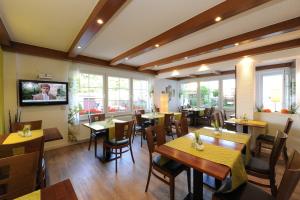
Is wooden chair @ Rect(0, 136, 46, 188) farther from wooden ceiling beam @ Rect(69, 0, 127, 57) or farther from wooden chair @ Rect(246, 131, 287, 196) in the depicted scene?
wooden chair @ Rect(246, 131, 287, 196)

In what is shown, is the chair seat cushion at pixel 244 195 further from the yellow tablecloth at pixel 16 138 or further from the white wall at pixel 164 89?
the white wall at pixel 164 89

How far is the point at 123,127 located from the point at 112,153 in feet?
2.90

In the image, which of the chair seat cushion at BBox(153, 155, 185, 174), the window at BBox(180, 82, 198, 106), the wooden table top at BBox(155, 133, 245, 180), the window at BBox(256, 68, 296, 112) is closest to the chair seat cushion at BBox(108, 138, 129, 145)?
the chair seat cushion at BBox(153, 155, 185, 174)

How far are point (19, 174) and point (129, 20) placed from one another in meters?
2.28

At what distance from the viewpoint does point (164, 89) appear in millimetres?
7605

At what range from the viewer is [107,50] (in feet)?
12.3

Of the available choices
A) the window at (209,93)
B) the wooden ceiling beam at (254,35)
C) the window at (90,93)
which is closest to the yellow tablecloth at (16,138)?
the window at (90,93)

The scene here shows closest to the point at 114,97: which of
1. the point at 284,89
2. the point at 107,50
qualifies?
the point at 107,50

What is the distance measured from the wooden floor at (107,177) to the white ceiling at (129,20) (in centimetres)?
258

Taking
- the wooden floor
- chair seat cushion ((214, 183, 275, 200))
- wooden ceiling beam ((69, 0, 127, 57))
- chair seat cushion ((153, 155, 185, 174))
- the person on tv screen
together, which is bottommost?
the wooden floor

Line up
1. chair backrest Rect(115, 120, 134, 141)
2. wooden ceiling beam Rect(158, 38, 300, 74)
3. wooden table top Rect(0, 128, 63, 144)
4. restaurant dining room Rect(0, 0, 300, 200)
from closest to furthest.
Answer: restaurant dining room Rect(0, 0, 300, 200) → wooden table top Rect(0, 128, 63, 144) → chair backrest Rect(115, 120, 134, 141) → wooden ceiling beam Rect(158, 38, 300, 74)

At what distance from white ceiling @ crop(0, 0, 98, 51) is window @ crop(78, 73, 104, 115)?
1518 mm

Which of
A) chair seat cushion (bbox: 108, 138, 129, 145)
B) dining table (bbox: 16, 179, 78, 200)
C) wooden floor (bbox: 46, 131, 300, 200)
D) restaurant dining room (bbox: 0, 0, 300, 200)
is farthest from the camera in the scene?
chair seat cushion (bbox: 108, 138, 129, 145)

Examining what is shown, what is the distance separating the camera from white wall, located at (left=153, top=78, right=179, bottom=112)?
7.02 metres
